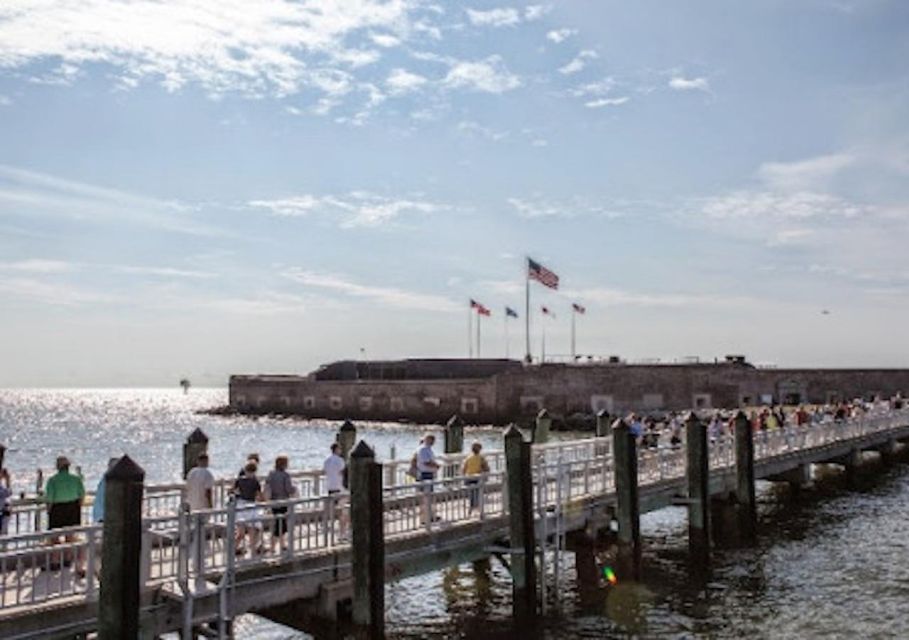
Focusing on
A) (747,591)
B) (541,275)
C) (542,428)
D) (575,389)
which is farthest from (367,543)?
(575,389)

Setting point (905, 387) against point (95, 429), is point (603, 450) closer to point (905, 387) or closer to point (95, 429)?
point (905, 387)

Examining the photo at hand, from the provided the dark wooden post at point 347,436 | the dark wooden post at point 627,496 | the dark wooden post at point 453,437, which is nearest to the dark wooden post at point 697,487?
the dark wooden post at point 627,496

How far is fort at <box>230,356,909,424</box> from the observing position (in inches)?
3024

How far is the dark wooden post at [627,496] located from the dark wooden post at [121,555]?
1187cm

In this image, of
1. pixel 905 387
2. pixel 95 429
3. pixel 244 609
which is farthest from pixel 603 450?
pixel 95 429

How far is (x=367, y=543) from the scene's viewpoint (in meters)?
14.1

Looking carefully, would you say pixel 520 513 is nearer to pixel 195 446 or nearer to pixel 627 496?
pixel 627 496

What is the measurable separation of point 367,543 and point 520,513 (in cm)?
405

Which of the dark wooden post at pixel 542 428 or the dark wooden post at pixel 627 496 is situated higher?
the dark wooden post at pixel 542 428

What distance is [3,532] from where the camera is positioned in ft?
47.1

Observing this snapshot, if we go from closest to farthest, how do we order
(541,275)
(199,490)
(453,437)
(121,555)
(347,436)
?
(121,555), (199,490), (347,436), (453,437), (541,275)

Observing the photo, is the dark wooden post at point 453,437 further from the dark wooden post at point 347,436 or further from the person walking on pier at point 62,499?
the person walking on pier at point 62,499

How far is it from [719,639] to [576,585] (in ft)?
13.0

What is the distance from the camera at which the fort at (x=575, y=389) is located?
76.8m
